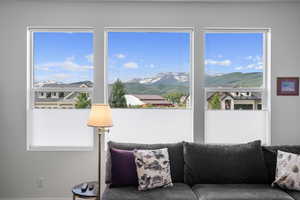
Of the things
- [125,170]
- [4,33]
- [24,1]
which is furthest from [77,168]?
[24,1]

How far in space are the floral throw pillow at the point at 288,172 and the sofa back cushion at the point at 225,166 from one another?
157 mm

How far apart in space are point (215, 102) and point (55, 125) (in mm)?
2177

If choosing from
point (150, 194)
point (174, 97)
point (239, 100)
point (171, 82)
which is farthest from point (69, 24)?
point (239, 100)

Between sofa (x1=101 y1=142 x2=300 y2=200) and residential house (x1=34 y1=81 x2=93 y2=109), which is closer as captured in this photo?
sofa (x1=101 y1=142 x2=300 y2=200)

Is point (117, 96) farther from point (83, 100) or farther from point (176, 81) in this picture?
point (176, 81)

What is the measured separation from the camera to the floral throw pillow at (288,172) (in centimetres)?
258

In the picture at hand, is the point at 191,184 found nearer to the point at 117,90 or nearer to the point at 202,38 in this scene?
the point at 117,90

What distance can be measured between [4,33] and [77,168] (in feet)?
6.54

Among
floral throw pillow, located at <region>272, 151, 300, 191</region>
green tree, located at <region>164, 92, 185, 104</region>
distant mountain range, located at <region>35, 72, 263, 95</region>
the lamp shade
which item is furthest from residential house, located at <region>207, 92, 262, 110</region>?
the lamp shade

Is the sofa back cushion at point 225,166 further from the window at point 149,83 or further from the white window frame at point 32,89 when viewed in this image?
the white window frame at point 32,89

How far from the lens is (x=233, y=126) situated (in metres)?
3.43

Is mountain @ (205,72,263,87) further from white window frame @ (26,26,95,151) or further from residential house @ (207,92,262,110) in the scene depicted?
white window frame @ (26,26,95,151)

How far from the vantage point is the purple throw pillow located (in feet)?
8.66

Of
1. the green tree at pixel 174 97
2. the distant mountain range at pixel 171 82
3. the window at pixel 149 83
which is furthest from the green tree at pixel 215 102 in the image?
the green tree at pixel 174 97
